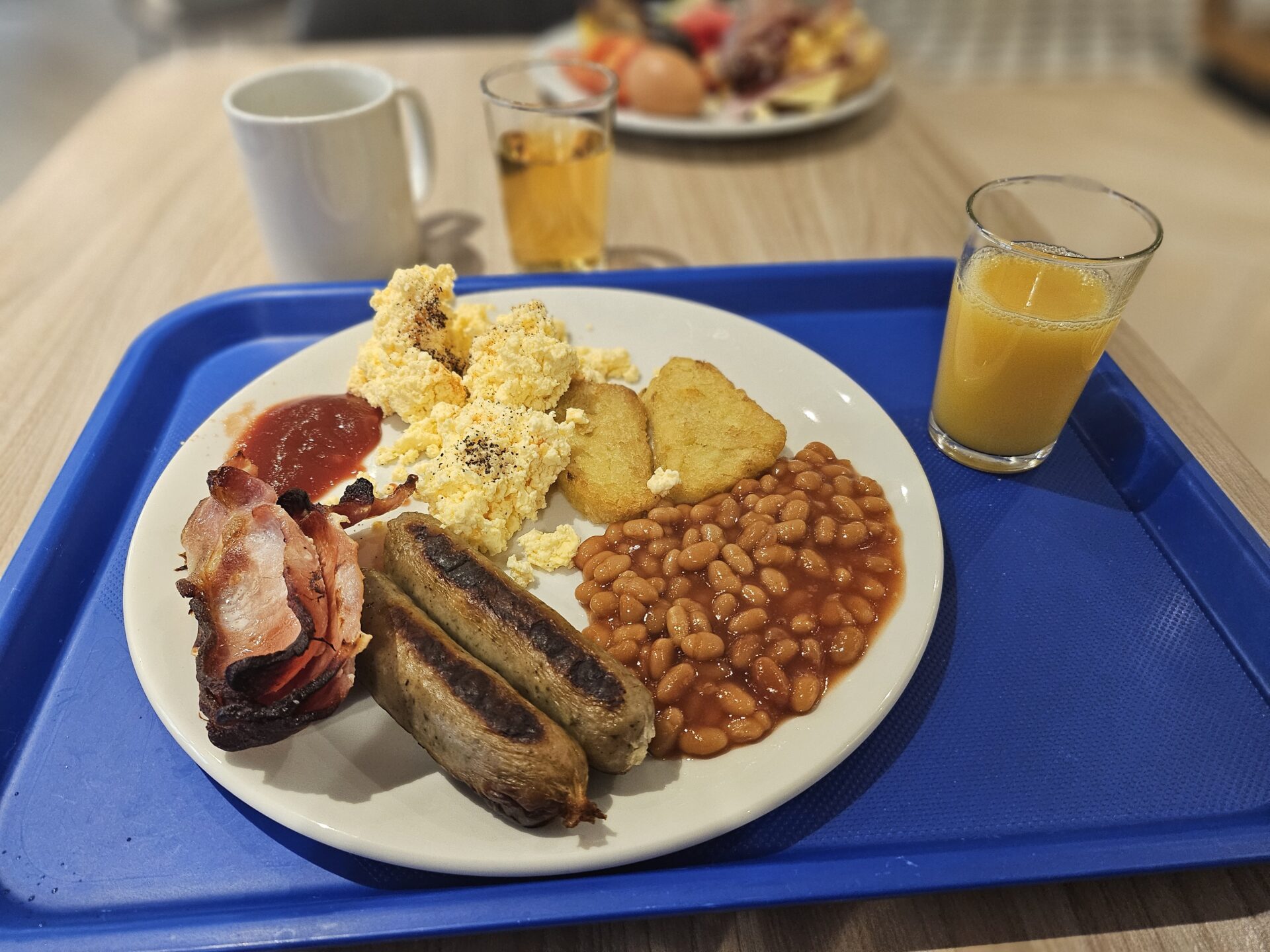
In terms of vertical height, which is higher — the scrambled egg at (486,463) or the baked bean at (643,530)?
the scrambled egg at (486,463)

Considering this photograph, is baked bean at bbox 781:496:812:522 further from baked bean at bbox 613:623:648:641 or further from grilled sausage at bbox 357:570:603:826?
grilled sausage at bbox 357:570:603:826

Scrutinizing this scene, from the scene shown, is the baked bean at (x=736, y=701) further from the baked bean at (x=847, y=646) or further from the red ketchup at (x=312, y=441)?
the red ketchup at (x=312, y=441)

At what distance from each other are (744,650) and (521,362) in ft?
2.83

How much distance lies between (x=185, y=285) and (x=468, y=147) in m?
1.41

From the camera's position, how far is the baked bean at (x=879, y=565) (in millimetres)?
1746

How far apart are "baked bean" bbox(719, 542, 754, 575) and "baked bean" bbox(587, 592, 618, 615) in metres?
0.26

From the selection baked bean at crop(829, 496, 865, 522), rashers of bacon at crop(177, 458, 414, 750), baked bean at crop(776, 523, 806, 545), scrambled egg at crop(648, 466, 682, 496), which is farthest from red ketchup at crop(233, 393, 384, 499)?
baked bean at crop(829, 496, 865, 522)

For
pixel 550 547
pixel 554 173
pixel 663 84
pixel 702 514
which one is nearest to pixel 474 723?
pixel 550 547

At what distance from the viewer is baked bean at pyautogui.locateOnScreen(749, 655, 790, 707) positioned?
60.6 inches

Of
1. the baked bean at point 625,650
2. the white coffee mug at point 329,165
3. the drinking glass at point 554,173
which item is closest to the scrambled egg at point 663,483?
the baked bean at point 625,650

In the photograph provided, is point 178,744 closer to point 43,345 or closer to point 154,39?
point 43,345

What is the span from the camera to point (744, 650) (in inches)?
63.7

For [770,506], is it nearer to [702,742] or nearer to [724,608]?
[724,608]

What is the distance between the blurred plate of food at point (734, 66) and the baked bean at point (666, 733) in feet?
8.92
